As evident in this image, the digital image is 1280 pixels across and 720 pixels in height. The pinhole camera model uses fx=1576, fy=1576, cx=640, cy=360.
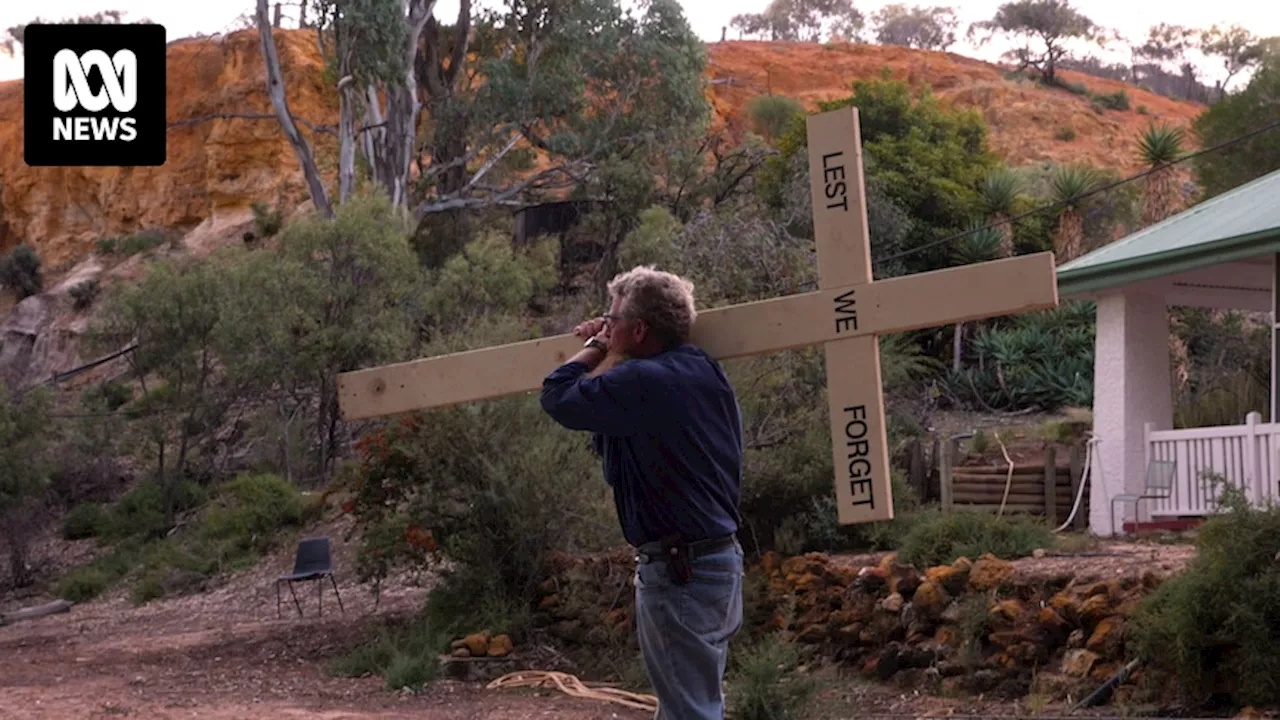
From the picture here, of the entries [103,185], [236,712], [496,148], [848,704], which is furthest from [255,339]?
[103,185]

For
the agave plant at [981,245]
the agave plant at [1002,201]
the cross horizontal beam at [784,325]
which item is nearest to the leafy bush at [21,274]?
the agave plant at [1002,201]

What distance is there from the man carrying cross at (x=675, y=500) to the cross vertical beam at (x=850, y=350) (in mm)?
724

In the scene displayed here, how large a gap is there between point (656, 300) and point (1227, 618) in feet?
18.4

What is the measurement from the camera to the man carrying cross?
173 inches

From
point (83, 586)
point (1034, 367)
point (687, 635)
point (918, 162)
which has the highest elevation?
point (918, 162)

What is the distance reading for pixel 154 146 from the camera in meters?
15.3

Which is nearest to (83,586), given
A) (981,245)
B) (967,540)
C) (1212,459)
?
(967,540)

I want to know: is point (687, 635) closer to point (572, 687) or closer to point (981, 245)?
point (572, 687)

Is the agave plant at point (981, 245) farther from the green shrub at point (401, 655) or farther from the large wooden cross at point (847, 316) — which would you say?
the large wooden cross at point (847, 316)

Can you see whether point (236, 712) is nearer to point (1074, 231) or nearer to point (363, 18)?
point (1074, 231)

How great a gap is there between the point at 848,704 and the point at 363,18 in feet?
74.6

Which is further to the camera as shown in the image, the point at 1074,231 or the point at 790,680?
the point at 1074,231

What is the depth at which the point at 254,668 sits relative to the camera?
43.2ft

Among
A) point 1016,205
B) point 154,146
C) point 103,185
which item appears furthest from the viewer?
point 103,185
